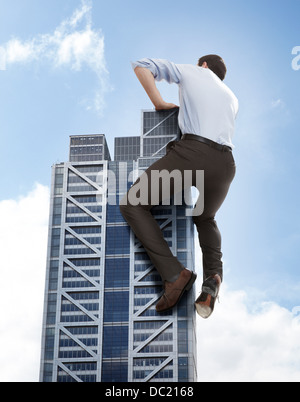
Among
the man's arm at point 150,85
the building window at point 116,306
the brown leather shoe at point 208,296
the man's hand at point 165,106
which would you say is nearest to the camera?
the man's arm at point 150,85

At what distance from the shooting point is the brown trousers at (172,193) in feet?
32.0

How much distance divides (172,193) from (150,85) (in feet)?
6.26

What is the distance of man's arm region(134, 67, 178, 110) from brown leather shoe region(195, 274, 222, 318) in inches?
128

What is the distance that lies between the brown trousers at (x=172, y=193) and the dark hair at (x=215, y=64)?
181cm

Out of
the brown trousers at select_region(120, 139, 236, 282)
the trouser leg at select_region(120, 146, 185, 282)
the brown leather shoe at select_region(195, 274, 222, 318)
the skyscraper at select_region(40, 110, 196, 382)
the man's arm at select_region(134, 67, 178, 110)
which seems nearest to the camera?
the brown trousers at select_region(120, 139, 236, 282)

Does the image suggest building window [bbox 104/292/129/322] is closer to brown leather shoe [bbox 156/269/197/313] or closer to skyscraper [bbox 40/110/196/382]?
skyscraper [bbox 40/110/196/382]

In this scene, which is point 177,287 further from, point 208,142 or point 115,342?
point 115,342

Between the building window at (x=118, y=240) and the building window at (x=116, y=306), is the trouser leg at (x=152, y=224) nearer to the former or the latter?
the building window at (x=118, y=240)

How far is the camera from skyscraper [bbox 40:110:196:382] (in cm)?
1143

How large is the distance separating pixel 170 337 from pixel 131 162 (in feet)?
14.8

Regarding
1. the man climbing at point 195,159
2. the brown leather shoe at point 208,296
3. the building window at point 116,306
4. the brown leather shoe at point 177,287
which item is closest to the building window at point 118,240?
the building window at point 116,306

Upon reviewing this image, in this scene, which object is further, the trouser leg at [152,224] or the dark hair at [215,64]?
the dark hair at [215,64]

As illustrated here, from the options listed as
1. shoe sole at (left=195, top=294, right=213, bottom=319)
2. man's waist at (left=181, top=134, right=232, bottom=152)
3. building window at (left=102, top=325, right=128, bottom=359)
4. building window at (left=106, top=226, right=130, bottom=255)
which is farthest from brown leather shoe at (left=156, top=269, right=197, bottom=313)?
man's waist at (left=181, top=134, right=232, bottom=152)
